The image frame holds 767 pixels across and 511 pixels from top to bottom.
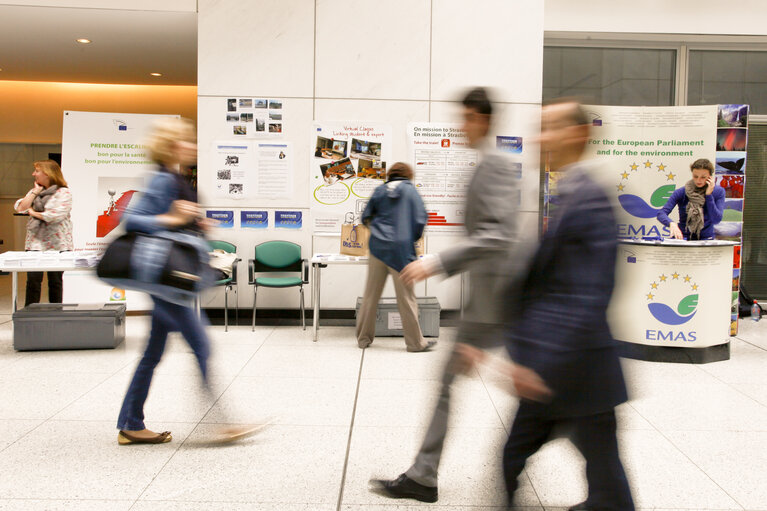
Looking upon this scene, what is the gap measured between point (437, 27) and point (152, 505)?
534cm

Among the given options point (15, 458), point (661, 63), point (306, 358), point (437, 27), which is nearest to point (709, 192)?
point (661, 63)

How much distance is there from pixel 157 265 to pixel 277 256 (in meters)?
3.63

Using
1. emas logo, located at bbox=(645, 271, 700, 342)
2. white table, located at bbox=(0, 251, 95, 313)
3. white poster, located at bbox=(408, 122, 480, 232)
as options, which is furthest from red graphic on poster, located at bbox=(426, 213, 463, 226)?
white table, located at bbox=(0, 251, 95, 313)

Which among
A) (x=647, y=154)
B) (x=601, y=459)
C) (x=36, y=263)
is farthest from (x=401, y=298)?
(x=601, y=459)

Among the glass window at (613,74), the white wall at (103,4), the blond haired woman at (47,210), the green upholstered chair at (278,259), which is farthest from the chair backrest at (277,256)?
the glass window at (613,74)

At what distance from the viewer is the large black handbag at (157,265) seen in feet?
8.46

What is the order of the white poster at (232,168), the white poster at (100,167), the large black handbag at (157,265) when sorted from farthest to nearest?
the white poster at (100,167)
the white poster at (232,168)
the large black handbag at (157,265)

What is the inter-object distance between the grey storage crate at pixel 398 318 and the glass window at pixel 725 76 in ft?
14.1

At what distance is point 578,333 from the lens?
60.9 inches

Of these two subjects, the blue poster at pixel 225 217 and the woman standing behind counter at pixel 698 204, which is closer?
the woman standing behind counter at pixel 698 204

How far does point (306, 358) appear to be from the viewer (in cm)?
485

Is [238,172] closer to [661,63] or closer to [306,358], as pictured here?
[306,358]

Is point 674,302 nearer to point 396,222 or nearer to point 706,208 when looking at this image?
point 706,208

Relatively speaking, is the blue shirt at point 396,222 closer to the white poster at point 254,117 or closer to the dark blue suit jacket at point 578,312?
the white poster at point 254,117
